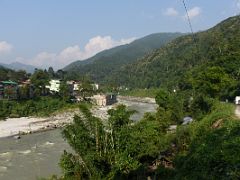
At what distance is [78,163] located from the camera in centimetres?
2089

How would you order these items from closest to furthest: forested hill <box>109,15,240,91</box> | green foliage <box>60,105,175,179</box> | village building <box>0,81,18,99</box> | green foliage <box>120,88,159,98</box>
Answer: green foliage <box>60,105,175,179</box>, village building <box>0,81,18,99</box>, forested hill <box>109,15,240,91</box>, green foliage <box>120,88,159,98</box>

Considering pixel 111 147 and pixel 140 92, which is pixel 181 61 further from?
pixel 111 147

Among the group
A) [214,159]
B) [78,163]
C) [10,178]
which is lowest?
[10,178]

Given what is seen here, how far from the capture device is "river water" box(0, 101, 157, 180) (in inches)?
1117

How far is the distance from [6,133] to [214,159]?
4299 centimetres

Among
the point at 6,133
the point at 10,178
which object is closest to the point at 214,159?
the point at 10,178

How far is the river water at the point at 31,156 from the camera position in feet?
93.1

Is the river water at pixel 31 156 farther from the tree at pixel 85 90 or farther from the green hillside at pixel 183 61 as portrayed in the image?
the tree at pixel 85 90

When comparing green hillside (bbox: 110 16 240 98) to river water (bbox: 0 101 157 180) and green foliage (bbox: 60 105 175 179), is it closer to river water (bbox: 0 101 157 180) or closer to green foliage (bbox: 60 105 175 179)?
river water (bbox: 0 101 157 180)

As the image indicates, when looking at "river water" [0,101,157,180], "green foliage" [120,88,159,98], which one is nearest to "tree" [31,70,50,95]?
"river water" [0,101,157,180]

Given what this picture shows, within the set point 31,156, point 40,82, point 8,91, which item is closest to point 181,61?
point 40,82

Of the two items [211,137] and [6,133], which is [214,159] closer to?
[211,137]

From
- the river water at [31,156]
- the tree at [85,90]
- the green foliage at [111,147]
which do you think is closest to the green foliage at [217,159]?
the green foliage at [111,147]

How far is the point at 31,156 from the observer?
1388 inches
